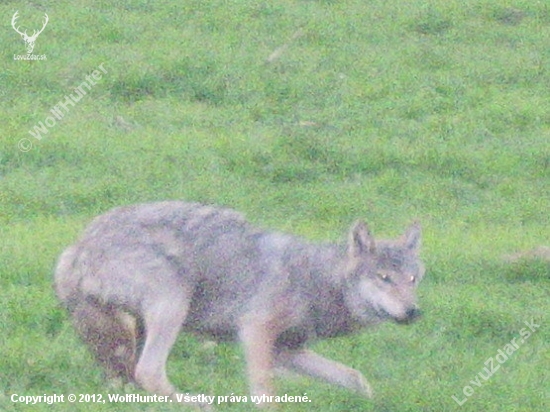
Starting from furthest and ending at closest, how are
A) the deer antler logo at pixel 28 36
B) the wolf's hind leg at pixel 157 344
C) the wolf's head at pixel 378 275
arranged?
the deer antler logo at pixel 28 36 < the wolf's head at pixel 378 275 < the wolf's hind leg at pixel 157 344

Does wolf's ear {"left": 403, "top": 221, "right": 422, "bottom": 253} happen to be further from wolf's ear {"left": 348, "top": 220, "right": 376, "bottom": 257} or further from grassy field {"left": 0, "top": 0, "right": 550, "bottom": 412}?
grassy field {"left": 0, "top": 0, "right": 550, "bottom": 412}

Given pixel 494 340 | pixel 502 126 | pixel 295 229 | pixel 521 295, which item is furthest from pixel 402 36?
pixel 494 340

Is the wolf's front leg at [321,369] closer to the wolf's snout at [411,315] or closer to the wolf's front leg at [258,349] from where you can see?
the wolf's front leg at [258,349]

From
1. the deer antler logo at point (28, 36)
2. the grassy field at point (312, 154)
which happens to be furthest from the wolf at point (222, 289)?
the deer antler logo at point (28, 36)

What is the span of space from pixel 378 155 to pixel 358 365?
15.8 ft

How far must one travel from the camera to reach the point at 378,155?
41.7ft

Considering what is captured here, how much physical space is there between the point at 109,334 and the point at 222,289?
0.68 metres

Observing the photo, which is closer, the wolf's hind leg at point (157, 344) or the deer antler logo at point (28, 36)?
the wolf's hind leg at point (157, 344)

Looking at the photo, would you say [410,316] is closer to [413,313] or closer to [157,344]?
[413,313]

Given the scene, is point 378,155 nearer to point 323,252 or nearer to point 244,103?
point 244,103

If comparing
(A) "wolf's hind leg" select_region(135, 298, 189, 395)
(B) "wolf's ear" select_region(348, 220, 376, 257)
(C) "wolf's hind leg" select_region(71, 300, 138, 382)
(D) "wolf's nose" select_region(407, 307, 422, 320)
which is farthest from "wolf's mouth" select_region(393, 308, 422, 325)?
(C) "wolf's hind leg" select_region(71, 300, 138, 382)

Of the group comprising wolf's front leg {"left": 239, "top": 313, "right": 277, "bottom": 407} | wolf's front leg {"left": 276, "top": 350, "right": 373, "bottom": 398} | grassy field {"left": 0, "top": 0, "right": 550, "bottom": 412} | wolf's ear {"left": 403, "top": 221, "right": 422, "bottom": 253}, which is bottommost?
grassy field {"left": 0, "top": 0, "right": 550, "bottom": 412}

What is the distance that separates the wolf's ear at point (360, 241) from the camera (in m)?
7.48

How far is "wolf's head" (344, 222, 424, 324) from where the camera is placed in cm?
734
